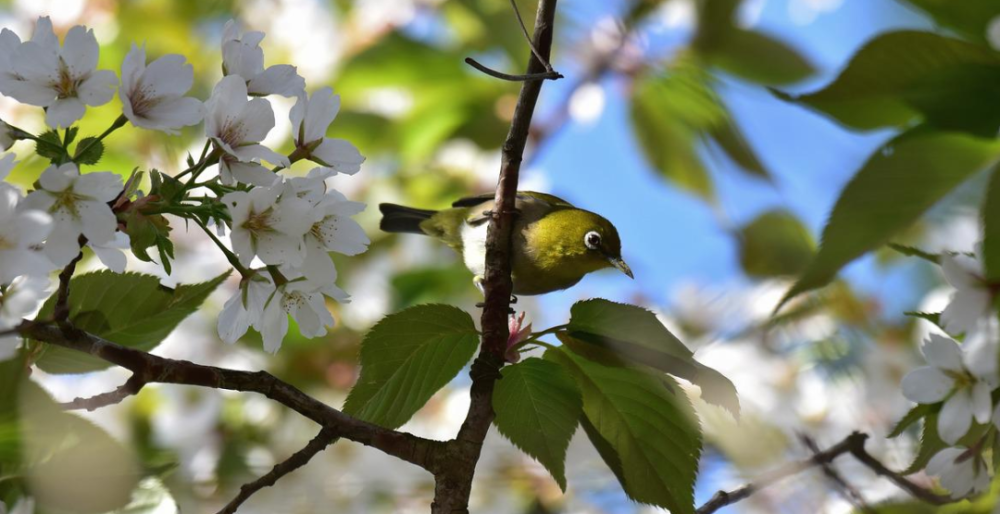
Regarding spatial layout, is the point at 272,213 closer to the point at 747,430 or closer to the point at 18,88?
the point at 18,88

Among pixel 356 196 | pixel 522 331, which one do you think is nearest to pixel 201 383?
pixel 522 331

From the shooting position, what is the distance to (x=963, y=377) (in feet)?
3.47

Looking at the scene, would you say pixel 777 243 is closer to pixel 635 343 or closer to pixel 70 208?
pixel 635 343

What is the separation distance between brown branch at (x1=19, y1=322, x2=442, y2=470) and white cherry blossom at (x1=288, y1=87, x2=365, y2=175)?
296mm

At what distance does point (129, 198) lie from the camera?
947 mm

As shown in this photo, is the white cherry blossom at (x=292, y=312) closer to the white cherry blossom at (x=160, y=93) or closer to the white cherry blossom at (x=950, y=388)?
the white cherry blossom at (x=160, y=93)

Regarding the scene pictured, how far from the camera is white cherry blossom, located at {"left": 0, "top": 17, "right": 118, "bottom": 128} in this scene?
37.6 inches

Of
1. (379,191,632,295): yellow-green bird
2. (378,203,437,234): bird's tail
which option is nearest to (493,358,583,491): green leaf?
(379,191,632,295): yellow-green bird

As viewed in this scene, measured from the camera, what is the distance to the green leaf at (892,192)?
3.36 feet

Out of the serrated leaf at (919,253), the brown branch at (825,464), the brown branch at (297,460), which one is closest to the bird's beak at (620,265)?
the brown branch at (825,464)

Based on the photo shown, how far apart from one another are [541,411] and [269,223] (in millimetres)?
369

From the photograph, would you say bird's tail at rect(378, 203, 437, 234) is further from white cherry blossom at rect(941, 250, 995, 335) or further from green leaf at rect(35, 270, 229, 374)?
white cherry blossom at rect(941, 250, 995, 335)

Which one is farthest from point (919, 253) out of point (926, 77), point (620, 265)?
point (620, 265)

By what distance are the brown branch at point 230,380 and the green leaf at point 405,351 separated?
0.10 m
